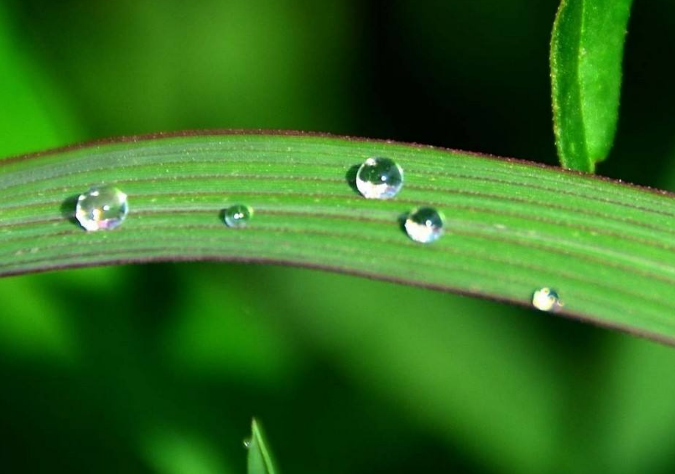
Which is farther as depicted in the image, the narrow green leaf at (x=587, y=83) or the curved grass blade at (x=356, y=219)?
the narrow green leaf at (x=587, y=83)

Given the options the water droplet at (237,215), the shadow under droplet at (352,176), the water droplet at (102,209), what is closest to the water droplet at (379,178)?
the shadow under droplet at (352,176)

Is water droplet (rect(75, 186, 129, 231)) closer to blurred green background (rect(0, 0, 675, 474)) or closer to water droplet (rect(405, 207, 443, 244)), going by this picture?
water droplet (rect(405, 207, 443, 244))

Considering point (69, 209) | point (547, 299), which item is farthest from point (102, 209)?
point (547, 299)

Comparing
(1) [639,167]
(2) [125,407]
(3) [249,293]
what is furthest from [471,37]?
(2) [125,407]

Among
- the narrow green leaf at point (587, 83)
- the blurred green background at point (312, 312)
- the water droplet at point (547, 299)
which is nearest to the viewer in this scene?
the water droplet at point (547, 299)

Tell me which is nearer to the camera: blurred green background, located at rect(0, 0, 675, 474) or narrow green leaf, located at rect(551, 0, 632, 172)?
narrow green leaf, located at rect(551, 0, 632, 172)

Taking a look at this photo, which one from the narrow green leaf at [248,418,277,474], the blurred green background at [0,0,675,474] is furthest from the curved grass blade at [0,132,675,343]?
the blurred green background at [0,0,675,474]

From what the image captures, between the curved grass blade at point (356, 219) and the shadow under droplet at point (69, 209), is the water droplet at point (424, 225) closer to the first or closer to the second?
the curved grass blade at point (356, 219)

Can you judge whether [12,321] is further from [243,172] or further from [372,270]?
[372,270]
